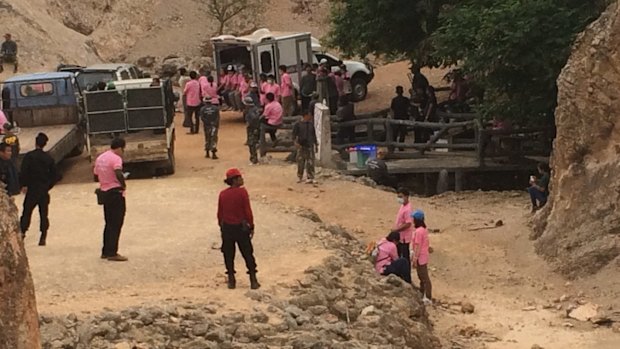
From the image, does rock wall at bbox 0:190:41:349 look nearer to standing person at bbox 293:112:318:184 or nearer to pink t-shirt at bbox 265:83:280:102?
standing person at bbox 293:112:318:184

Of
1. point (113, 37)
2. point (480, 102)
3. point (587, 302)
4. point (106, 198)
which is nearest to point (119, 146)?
point (106, 198)

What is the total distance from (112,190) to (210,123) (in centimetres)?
1059

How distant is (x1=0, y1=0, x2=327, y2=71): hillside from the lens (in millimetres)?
45947

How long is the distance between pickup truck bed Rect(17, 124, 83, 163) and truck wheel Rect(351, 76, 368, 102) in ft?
44.0

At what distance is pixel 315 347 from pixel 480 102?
16.7 m

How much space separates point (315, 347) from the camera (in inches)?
499

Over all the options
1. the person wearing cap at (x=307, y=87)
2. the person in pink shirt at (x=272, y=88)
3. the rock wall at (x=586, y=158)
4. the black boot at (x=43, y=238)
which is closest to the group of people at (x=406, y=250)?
the rock wall at (x=586, y=158)

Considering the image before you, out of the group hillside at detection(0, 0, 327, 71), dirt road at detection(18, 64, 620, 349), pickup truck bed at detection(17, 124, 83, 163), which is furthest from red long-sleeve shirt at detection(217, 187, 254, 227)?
hillside at detection(0, 0, 327, 71)

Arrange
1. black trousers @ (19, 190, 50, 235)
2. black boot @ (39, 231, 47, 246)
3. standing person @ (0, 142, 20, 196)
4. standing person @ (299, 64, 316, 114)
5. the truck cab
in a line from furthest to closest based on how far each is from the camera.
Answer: standing person @ (299, 64, 316, 114), the truck cab, black boot @ (39, 231, 47, 246), black trousers @ (19, 190, 50, 235), standing person @ (0, 142, 20, 196)

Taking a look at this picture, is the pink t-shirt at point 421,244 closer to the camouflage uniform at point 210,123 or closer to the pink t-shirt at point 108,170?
the pink t-shirt at point 108,170

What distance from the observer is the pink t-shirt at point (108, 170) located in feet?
49.7

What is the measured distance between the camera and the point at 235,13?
1954 inches

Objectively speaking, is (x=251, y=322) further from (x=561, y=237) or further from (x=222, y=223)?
(x=561, y=237)

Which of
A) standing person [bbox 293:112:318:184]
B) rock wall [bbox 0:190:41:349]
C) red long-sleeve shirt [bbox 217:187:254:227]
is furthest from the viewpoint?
standing person [bbox 293:112:318:184]
